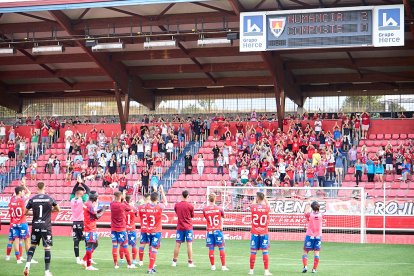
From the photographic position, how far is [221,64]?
43.3 m

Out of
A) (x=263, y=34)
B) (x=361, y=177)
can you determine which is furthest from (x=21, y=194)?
(x=361, y=177)

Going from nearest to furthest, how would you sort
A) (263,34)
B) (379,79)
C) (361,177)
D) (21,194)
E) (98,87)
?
(21,194) < (263,34) < (361,177) < (379,79) < (98,87)

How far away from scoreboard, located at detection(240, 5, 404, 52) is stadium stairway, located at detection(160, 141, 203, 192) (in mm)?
11453

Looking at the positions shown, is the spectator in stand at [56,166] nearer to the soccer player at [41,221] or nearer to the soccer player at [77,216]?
the soccer player at [77,216]

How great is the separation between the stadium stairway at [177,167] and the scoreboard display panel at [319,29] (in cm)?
1217

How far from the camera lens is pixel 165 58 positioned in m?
41.8

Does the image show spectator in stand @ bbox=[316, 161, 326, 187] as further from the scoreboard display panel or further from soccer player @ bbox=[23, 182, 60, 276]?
soccer player @ bbox=[23, 182, 60, 276]

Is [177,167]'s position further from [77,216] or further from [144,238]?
[144,238]

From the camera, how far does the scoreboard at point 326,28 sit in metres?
29.3

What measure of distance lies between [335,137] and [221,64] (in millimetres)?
8278

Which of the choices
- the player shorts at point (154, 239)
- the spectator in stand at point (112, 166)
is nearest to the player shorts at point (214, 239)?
the player shorts at point (154, 239)

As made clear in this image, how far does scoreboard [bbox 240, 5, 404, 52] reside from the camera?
96.0 feet

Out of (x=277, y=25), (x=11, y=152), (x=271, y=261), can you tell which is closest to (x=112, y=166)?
(x=11, y=152)

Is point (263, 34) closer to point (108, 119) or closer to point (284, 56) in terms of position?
point (284, 56)
